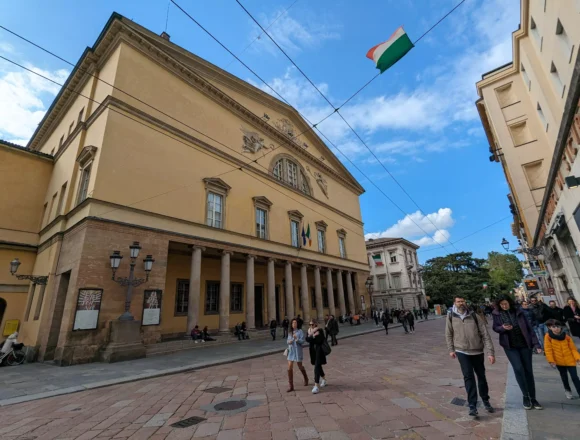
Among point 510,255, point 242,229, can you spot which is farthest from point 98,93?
point 510,255

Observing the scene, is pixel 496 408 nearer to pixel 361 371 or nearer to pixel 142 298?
pixel 361 371

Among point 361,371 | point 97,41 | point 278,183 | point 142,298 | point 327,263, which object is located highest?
point 97,41

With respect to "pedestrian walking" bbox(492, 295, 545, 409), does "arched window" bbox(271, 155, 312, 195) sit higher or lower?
higher

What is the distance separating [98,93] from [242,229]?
10.6 m

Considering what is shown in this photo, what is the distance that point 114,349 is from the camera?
407 inches

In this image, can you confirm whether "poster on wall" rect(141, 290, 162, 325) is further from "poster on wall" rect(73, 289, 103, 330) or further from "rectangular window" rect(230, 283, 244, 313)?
"rectangular window" rect(230, 283, 244, 313)

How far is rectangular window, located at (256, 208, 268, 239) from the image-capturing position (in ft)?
65.9

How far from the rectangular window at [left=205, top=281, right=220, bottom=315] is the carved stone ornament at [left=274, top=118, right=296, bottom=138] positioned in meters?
14.5

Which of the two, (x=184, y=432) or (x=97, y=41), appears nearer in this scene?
(x=184, y=432)

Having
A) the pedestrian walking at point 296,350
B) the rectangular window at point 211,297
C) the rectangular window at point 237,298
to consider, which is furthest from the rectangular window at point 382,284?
the pedestrian walking at point 296,350

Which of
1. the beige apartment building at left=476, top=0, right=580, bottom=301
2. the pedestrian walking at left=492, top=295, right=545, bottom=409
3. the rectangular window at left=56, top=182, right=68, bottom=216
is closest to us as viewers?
the pedestrian walking at left=492, top=295, right=545, bottom=409

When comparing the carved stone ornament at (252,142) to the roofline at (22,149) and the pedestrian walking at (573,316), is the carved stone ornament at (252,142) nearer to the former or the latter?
the roofline at (22,149)

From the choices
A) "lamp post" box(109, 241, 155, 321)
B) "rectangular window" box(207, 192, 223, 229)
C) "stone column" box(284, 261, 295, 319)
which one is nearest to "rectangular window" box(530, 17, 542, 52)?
"rectangular window" box(207, 192, 223, 229)

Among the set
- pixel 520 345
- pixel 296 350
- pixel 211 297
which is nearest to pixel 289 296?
pixel 211 297
